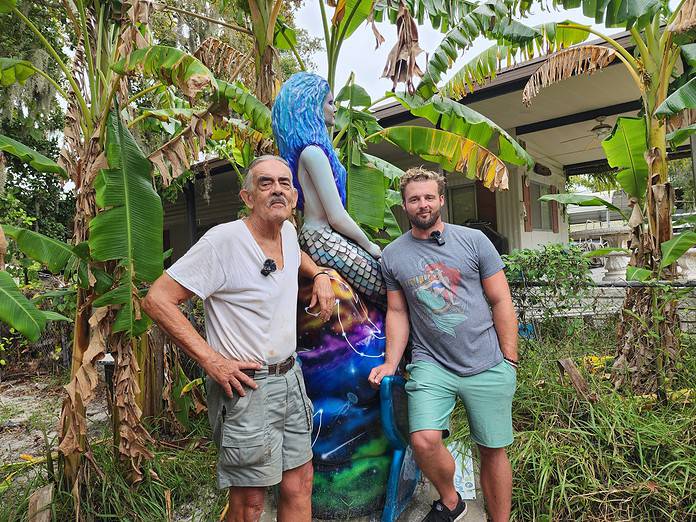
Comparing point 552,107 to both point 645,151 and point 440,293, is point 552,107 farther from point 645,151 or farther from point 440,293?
point 440,293

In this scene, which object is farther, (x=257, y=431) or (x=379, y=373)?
(x=379, y=373)

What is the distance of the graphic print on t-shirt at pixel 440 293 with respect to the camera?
2537 millimetres

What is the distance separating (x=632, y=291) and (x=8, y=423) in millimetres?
6885

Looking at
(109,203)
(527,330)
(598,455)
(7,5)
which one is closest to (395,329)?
(598,455)

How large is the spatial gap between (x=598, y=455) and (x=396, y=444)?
150 centimetres

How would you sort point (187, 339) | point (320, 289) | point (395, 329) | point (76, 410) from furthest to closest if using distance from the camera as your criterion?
1. point (76, 410)
2. point (395, 329)
3. point (320, 289)
4. point (187, 339)

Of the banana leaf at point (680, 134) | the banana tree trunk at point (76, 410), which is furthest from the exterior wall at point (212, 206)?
the banana leaf at point (680, 134)

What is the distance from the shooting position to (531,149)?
1066 centimetres

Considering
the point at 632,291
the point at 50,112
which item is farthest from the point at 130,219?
the point at 50,112

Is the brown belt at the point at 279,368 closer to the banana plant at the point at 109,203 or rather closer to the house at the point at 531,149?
the banana plant at the point at 109,203

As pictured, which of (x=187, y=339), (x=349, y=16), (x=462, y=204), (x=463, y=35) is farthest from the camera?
(x=462, y=204)

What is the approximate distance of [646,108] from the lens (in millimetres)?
4234

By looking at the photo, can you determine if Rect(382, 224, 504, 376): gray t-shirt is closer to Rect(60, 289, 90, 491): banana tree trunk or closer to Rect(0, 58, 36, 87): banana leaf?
Rect(60, 289, 90, 491): banana tree trunk

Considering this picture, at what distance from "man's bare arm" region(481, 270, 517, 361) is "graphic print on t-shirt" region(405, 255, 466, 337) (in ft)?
0.65
